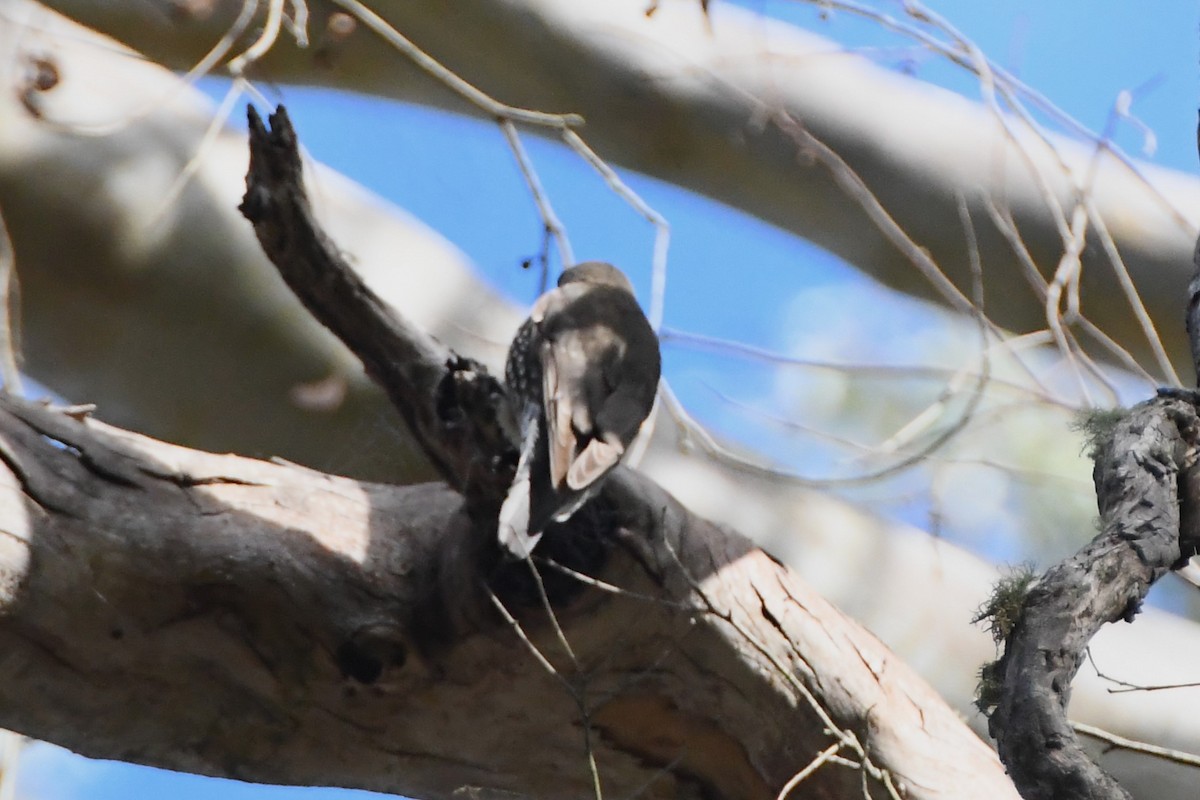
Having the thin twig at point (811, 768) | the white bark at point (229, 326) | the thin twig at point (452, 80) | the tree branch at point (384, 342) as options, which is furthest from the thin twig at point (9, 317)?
the thin twig at point (811, 768)

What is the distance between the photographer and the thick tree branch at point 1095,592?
1023mm

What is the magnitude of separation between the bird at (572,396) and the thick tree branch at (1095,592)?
19.4 inches

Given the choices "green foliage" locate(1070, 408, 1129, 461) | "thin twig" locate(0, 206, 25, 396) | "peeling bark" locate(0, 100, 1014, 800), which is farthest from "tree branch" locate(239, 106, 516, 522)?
"green foliage" locate(1070, 408, 1129, 461)

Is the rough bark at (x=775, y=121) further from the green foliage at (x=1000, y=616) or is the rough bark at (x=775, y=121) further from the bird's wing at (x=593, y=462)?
the green foliage at (x=1000, y=616)

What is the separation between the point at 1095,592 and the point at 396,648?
2.78 feet

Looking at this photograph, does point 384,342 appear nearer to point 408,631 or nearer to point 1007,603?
point 408,631

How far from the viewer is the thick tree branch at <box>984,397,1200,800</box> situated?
1.02m

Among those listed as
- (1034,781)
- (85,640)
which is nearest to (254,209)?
(85,640)

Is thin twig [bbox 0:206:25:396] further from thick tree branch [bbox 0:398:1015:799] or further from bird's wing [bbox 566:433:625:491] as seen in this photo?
bird's wing [bbox 566:433:625:491]

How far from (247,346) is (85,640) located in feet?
2.46

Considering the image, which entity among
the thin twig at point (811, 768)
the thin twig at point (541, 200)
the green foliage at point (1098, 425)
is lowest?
the thin twig at point (811, 768)

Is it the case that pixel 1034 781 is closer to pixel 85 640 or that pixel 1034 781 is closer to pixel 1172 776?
pixel 85 640

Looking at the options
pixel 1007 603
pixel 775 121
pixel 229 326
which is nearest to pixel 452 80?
pixel 229 326

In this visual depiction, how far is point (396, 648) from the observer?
60.7 inches
